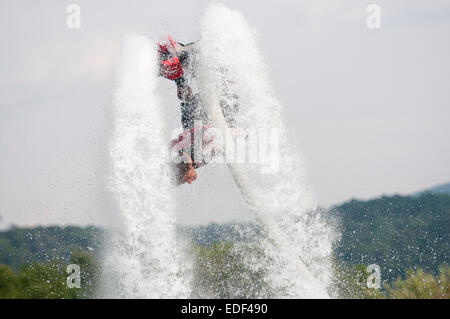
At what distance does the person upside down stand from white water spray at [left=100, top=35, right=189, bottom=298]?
374 mm

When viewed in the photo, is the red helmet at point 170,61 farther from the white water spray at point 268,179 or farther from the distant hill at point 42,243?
the distant hill at point 42,243

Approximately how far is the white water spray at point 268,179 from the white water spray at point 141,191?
1.33 metres

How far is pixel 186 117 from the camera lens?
41.0ft

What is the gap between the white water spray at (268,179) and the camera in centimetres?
1252

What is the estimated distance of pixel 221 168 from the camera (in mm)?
13047

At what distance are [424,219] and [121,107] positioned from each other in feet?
148

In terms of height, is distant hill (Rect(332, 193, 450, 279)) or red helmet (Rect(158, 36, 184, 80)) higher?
red helmet (Rect(158, 36, 184, 80))

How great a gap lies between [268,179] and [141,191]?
2.83 metres

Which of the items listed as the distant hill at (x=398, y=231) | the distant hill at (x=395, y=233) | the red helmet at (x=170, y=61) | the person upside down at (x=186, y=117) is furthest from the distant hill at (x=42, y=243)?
the distant hill at (x=398, y=231)

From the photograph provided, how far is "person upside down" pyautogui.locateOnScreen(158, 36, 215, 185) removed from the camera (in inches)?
480

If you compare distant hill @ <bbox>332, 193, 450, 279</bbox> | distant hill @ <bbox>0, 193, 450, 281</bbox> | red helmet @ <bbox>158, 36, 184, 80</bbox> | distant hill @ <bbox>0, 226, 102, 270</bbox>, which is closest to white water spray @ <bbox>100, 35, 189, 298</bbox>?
red helmet @ <bbox>158, 36, 184, 80</bbox>

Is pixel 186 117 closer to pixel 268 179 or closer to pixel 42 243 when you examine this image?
pixel 268 179

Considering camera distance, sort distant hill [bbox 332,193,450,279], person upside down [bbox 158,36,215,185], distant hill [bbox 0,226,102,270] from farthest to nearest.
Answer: distant hill [bbox 332,193,450,279]
distant hill [bbox 0,226,102,270]
person upside down [bbox 158,36,215,185]

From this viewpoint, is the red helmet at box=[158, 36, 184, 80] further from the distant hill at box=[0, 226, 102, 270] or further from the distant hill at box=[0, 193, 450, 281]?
the distant hill at box=[0, 193, 450, 281]
